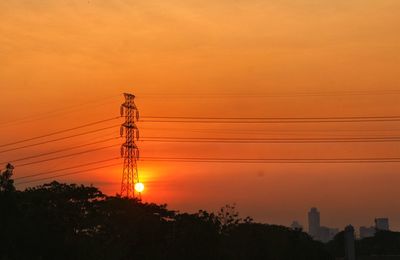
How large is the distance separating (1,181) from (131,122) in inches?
848

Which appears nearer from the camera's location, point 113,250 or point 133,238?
point 113,250

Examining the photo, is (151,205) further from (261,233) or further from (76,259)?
(76,259)

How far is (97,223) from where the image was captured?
170ft

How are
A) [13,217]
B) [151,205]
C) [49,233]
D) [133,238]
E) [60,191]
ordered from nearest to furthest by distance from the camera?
[13,217]
[49,233]
[133,238]
[60,191]
[151,205]

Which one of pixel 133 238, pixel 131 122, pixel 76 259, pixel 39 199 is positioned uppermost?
pixel 131 122

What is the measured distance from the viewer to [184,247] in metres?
47.8

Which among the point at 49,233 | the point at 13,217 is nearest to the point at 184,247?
the point at 49,233

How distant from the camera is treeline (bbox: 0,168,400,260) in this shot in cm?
3161

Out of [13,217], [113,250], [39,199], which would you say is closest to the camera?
[13,217]

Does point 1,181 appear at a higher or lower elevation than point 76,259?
higher

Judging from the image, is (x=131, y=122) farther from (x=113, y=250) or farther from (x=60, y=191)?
(x=113, y=250)

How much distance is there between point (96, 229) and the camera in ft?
167

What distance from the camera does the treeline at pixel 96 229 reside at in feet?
104

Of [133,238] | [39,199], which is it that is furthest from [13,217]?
[39,199]
